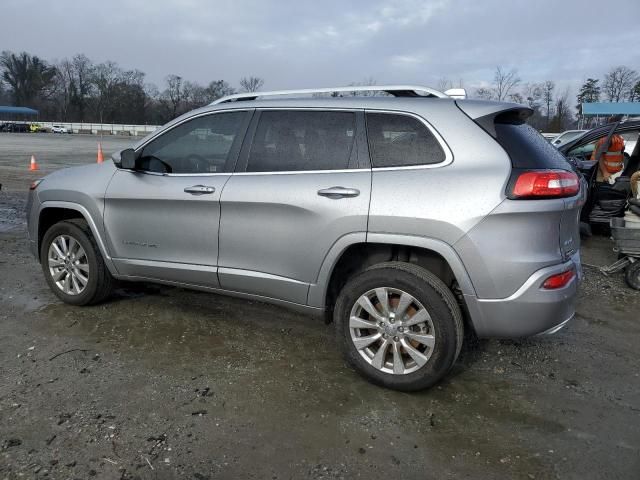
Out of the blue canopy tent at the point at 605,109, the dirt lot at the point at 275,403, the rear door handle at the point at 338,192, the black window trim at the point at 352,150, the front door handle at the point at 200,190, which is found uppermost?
the blue canopy tent at the point at 605,109

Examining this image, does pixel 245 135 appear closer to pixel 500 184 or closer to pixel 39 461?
pixel 500 184

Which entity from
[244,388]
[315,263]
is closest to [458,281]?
[315,263]

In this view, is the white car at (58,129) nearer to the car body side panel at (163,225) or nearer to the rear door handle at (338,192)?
the car body side panel at (163,225)

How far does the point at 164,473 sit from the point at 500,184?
2352 mm

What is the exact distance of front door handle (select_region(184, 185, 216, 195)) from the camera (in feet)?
12.5

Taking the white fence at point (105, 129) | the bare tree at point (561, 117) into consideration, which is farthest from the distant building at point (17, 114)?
the bare tree at point (561, 117)

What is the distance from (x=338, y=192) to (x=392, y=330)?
0.95 metres

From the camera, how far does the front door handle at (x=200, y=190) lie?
12.5 ft

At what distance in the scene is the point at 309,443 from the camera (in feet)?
9.15

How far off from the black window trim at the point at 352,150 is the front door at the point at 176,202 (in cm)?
8

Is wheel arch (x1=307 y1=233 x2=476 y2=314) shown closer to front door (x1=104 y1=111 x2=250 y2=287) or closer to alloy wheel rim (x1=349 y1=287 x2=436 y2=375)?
alloy wheel rim (x1=349 y1=287 x2=436 y2=375)

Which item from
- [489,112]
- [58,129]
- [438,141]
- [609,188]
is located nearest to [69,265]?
[438,141]

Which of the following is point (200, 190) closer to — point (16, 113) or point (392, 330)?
point (392, 330)

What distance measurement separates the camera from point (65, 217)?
479cm
